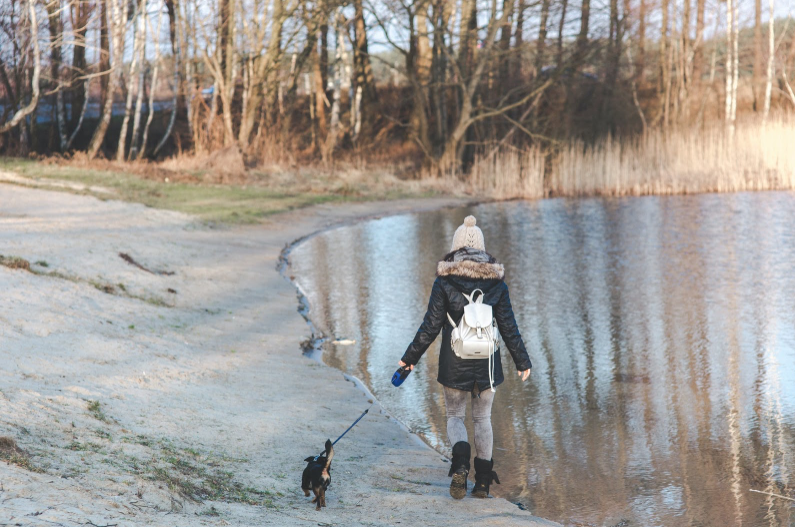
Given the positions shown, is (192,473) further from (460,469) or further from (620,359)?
(620,359)

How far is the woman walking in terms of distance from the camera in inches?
189

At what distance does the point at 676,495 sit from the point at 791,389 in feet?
8.55

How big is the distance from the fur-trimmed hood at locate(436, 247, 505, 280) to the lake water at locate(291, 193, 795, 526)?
55.6 inches

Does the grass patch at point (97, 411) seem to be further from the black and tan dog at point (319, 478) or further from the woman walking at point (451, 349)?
the woman walking at point (451, 349)

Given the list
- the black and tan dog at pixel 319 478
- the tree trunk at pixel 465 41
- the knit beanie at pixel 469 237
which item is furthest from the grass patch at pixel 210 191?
the black and tan dog at pixel 319 478

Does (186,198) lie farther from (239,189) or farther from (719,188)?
(719,188)

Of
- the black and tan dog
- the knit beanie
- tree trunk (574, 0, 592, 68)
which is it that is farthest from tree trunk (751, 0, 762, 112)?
the black and tan dog

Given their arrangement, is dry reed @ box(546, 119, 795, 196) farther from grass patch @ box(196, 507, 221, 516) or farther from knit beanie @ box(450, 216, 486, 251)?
grass patch @ box(196, 507, 221, 516)

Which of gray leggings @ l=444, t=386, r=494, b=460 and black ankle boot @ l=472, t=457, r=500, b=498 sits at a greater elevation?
gray leggings @ l=444, t=386, r=494, b=460

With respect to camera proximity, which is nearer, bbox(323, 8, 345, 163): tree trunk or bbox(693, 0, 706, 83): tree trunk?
bbox(323, 8, 345, 163): tree trunk

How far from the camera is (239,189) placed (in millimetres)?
22234

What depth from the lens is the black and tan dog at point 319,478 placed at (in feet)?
14.4

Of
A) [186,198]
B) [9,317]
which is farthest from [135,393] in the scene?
[186,198]

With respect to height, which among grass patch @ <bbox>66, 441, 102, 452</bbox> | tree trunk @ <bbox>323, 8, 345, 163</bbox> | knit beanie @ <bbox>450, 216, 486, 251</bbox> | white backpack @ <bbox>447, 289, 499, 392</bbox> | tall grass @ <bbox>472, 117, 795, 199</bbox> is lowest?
grass patch @ <bbox>66, 441, 102, 452</bbox>
